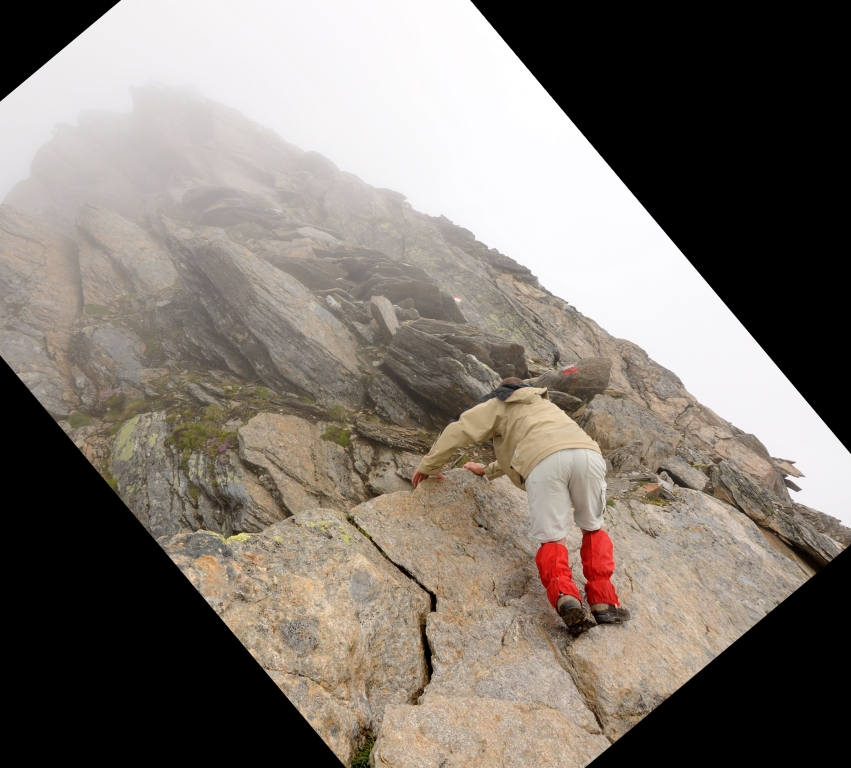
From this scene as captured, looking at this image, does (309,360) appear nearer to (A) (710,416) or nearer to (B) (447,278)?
(B) (447,278)

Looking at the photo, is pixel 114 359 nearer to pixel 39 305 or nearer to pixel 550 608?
pixel 39 305

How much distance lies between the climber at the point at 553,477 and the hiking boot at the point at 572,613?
0.01m

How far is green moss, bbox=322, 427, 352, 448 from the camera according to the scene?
10.9 metres

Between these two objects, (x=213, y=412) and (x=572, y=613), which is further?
(x=213, y=412)

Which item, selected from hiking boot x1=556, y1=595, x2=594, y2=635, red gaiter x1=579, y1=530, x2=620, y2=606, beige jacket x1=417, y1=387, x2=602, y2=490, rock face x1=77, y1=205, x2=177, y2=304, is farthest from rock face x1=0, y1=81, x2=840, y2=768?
beige jacket x1=417, y1=387, x2=602, y2=490

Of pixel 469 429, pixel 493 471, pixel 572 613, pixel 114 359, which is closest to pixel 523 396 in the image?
pixel 469 429

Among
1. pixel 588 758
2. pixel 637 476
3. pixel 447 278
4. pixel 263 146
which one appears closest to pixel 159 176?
pixel 263 146

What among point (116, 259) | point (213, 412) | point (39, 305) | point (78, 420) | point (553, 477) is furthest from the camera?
point (116, 259)

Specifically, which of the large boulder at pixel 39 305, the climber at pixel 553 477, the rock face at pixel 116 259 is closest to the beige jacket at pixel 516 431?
the climber at pixel 553 477

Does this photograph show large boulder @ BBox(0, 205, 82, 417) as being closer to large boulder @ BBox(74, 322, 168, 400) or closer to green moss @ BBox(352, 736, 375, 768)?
large boulder @ BBox(74, 322, 168, 400)

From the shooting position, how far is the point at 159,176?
42.0 meters

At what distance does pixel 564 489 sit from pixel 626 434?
7.13m

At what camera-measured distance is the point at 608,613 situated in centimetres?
653

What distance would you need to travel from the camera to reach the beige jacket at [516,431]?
7270 mm
